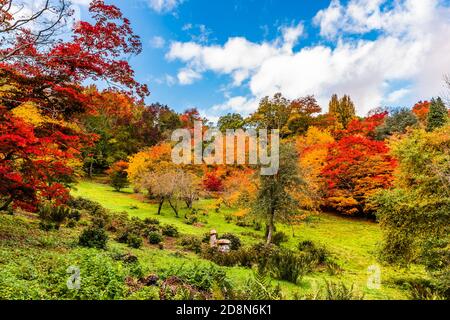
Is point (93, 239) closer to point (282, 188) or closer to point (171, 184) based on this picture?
point (282, 188)

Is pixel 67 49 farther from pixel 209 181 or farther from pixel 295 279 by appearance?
pixel 209 181

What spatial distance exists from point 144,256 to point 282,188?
435 inches

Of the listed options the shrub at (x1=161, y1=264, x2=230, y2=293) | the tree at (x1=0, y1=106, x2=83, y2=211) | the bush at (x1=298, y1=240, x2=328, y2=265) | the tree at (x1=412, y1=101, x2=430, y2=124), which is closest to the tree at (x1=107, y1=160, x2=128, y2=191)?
the bush at (x1=298, y1=240, x2=328, y2=265)

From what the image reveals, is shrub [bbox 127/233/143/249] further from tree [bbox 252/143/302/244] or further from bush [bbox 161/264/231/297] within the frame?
tree [bbox 252/143/302/244]

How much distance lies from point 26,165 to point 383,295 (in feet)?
44.6

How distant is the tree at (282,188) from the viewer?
21609 mm

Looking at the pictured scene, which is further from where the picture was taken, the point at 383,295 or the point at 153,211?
the point at 153,211

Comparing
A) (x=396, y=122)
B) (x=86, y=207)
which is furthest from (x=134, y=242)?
(x=396, y=122)

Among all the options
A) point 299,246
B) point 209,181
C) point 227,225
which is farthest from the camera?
point 209,181

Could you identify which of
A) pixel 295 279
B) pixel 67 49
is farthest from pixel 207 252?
pixel 67 49

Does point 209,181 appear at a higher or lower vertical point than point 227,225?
higher

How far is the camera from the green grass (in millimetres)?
12545
